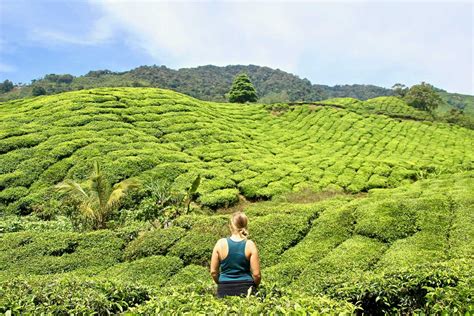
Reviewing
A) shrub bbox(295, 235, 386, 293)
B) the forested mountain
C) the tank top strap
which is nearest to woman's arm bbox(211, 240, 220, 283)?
the tank top strap

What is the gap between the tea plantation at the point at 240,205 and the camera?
594cm

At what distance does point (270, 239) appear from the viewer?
10734mm

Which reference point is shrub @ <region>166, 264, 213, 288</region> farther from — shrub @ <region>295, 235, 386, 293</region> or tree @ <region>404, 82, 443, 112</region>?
tree @ <region>404, 82, 443, 112</region>

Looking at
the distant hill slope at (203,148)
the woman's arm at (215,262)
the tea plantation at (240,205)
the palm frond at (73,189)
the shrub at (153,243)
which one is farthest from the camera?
the distant hill slope at (203,148)

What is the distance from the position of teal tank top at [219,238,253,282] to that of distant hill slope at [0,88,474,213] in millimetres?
13742

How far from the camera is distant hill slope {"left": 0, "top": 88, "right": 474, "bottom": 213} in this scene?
21.2 meters

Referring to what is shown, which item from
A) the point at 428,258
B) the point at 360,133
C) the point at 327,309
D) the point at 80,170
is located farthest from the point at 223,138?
the point at 327,309

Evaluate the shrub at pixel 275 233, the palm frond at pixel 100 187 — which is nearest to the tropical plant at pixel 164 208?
the palm frond at pixel 100 187

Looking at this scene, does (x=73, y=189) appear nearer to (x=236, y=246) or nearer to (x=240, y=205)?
(x=240, y=205)

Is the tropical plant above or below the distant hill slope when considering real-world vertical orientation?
below

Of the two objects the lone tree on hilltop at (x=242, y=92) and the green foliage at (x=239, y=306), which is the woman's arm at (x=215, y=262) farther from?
the lone tree on hilltop at (x=242, y=92)

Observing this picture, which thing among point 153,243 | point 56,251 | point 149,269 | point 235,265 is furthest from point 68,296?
point 56,251

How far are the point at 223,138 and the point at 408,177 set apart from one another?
13443mm

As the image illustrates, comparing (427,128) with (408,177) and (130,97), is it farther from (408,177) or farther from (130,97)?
(130,97)
